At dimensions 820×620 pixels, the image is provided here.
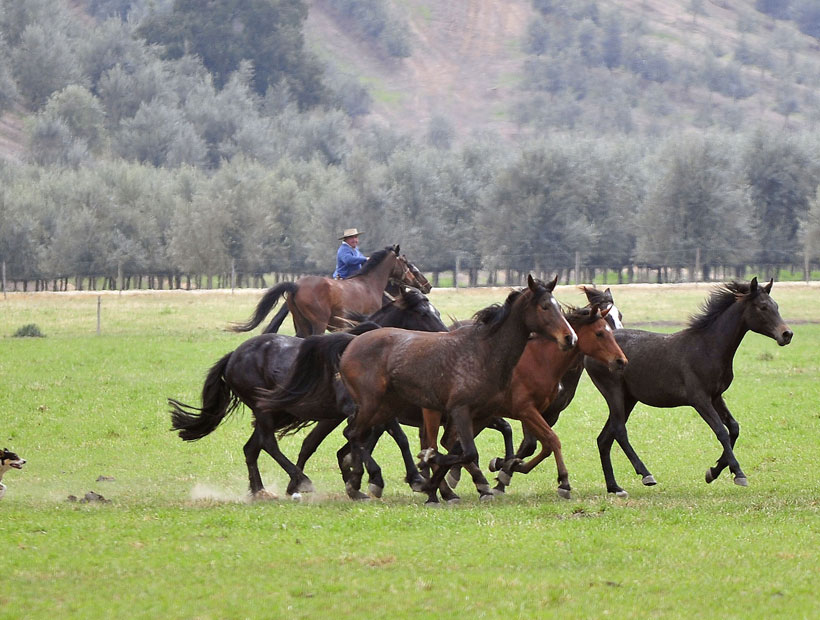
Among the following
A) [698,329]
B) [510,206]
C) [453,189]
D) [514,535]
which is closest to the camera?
[514,535]

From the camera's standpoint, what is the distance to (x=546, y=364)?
41.3 feet

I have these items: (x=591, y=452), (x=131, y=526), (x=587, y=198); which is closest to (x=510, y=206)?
(x=587, y=198)

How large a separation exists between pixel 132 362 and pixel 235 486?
14732 millimetres

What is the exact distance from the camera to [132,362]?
1121 inches

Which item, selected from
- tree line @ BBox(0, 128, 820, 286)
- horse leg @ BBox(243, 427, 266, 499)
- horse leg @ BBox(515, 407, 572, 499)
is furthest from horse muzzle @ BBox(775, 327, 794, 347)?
tree line @ BBox(0, 128, 820, 286)

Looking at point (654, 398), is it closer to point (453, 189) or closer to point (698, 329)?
point (698, 329)

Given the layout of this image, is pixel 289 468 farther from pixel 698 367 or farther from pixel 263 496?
pixel 698 367

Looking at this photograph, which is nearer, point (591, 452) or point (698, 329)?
point (698, 329)

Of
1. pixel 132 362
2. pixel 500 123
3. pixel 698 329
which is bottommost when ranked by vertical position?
pixel 132 362

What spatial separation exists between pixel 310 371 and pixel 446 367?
5.88 feet

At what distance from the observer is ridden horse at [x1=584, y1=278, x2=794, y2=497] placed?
13.3 meters

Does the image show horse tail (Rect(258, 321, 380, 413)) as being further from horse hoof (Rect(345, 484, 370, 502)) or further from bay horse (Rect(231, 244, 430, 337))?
bay horse (Rect(231, 244, 430, 337))

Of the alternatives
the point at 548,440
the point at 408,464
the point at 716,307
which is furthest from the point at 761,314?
the point at 408,464

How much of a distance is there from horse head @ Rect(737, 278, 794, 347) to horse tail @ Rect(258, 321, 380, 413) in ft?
13.5
